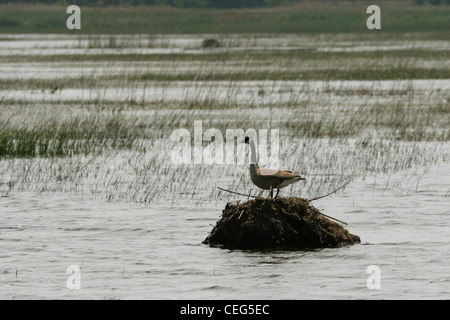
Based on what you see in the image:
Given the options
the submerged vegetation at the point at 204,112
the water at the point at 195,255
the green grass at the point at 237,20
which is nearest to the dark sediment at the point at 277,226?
the water at the point at 195,255

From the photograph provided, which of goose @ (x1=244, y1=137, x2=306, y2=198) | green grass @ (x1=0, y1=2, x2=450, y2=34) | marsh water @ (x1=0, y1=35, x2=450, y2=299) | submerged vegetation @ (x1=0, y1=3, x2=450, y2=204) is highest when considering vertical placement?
goose @ (x1=244, y1=137, x2=306, y2=198)

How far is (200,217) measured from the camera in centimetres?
1496

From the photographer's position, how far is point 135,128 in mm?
25344

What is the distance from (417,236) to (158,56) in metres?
39.1

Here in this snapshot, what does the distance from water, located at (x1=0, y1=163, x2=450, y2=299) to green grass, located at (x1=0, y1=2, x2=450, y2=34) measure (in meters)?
64.3

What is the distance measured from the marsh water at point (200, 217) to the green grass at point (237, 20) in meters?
57.2

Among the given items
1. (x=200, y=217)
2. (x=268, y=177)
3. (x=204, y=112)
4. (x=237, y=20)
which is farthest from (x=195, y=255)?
(x=237, y=20)

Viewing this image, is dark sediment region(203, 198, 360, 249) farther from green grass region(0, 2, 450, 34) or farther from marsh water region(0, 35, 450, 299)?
green grass region(0, 2, 450, 34)

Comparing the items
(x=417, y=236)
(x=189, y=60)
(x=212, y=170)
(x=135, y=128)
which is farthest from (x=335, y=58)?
(x=417, y=236)

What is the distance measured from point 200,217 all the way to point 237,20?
87.0 meters

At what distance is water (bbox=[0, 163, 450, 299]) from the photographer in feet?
35.7

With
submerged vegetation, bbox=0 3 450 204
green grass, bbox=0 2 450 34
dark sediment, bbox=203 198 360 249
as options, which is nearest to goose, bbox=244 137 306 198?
dark sediment, bbox=203 198 360 249

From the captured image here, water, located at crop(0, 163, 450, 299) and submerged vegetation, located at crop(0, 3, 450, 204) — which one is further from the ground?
water, located at crop(0, 163, 450, 299)
